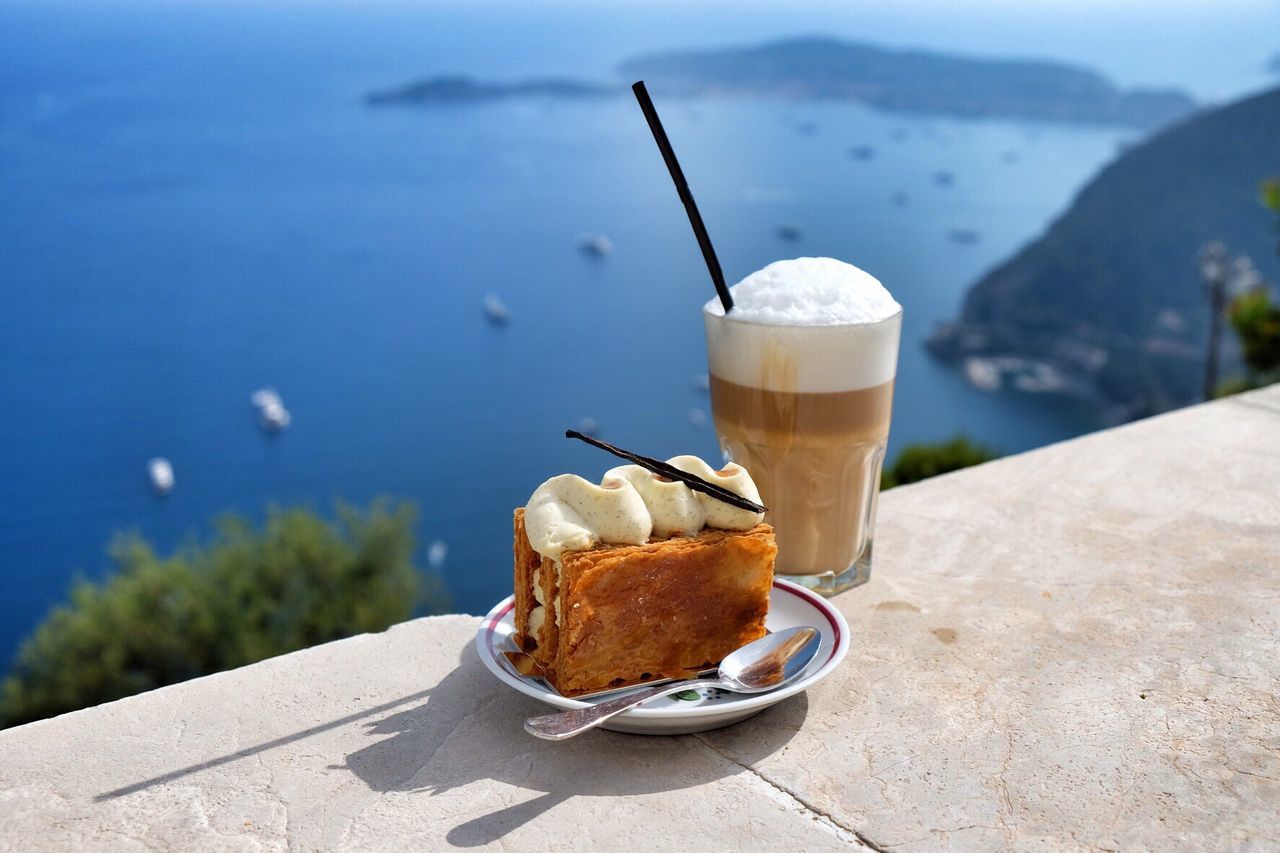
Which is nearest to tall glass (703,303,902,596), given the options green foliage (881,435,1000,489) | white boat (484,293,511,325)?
green foliage (881,435,1000,489)

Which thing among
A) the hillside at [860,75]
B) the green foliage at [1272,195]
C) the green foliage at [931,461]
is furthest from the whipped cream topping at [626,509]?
the hillside at [860,75]

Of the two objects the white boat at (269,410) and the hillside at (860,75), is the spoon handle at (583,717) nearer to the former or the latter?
the white boat at (269,410)

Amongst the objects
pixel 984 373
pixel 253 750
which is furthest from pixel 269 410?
pixel 253 750

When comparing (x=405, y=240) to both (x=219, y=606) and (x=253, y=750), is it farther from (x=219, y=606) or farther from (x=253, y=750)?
(x=253, y=750)

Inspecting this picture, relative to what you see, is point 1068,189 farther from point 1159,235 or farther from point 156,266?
point 156,266

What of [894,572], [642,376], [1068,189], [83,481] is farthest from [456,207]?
[894,572]
